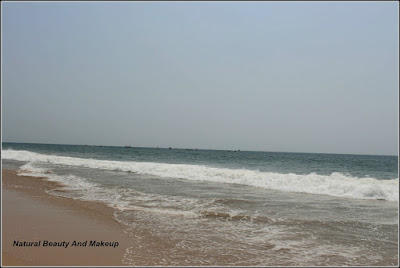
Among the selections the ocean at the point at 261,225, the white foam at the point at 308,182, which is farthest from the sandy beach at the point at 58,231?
the white foam at the point at 308,182

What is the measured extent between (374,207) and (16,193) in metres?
14.6

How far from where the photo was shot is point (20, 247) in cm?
558

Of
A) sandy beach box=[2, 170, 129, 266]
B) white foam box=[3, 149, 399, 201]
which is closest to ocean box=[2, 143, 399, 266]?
white foam box=[3, 149, 399, 201]

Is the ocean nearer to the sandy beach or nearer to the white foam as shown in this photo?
the white foam

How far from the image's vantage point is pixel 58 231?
668cm

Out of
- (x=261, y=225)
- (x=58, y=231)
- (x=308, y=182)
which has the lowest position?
(x=58, y=231)

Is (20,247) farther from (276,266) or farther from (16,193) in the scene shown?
(16,193)

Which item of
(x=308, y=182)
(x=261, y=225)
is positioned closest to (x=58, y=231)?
(x=261, y=225)

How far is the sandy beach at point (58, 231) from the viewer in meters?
5.13

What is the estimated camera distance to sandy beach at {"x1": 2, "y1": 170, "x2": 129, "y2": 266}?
5133 millimetres

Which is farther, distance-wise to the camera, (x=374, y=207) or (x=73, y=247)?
(x=374, y=207)

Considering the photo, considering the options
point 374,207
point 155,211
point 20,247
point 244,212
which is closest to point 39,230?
point 20,247

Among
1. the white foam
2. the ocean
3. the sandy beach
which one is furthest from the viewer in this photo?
the white foam

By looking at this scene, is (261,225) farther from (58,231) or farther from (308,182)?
(308,182)
